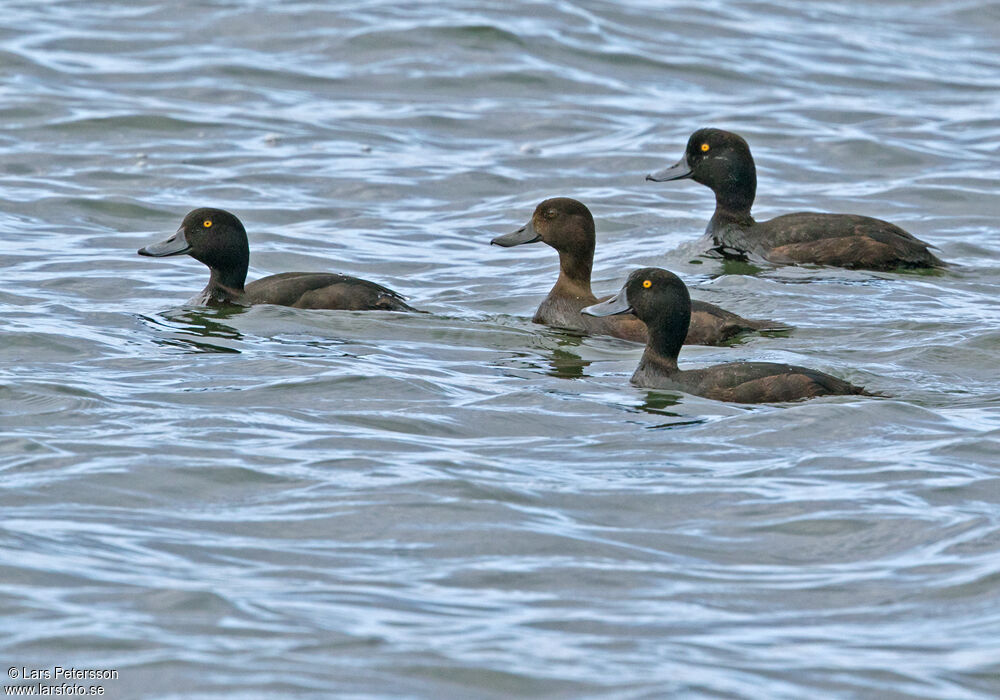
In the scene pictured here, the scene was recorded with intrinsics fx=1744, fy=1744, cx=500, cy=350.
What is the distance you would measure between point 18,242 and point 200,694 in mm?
9109

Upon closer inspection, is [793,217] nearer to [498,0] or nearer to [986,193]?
[986,193]

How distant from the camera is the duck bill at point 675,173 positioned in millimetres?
15078

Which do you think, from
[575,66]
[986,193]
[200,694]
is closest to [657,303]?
[200,694]

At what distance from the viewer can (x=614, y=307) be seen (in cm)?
1091

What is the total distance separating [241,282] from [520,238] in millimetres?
2079

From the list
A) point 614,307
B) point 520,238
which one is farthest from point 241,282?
point 614,307

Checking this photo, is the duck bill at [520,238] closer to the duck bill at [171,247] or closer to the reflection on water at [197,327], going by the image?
the reflection on water at [197,327]

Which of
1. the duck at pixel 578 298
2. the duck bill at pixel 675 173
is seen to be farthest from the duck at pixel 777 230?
the duck at pixel 578 298

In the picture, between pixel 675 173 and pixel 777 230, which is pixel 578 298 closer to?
pixel 777 230

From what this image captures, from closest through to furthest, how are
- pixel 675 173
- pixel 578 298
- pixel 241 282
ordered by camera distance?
pixel 578 298, pixel 241 282, pixel 675 173

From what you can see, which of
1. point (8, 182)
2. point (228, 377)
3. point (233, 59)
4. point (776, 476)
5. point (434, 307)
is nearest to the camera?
point (776, 476)

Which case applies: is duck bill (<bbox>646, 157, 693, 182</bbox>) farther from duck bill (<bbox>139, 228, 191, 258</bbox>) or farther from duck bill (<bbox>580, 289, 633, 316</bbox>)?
duck bill (<bbox>139, 228, 191, 258</bbox>)

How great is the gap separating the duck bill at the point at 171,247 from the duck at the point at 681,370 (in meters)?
3.17

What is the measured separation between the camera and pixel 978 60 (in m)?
24.0
